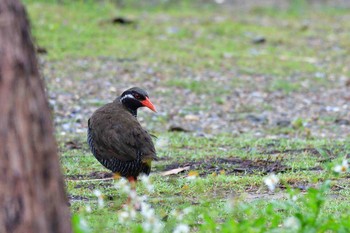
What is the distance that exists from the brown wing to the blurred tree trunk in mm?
3263

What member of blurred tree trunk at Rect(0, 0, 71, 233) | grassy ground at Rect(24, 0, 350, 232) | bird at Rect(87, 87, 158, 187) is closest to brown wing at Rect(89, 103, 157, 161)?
bird at Rect(87, 87, 158, 187)

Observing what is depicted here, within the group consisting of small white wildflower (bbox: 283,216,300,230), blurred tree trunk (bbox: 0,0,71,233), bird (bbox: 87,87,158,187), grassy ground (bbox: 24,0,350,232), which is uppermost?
blurred tree trunk (bbox: 0,0,71,233)

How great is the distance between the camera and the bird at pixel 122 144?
7551 mm

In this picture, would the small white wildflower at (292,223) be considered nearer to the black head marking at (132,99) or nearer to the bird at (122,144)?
the bird at (122,144)

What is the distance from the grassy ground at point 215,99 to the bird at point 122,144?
24cm

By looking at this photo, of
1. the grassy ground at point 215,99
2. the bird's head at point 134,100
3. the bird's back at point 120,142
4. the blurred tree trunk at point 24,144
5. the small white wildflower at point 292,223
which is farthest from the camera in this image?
the bird's head at point 134,100

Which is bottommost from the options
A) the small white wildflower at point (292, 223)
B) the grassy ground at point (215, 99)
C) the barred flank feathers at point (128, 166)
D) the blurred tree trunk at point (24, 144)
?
the grassy ground at point (215, 99)

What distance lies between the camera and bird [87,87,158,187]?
755 centimetres

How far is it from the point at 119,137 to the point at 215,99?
595 cm

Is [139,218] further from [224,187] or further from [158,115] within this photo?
[158,115]

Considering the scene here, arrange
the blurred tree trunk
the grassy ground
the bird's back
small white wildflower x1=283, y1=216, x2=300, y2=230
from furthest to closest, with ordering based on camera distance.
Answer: the bird's back < the grassy ground < small white wildflower x1=283, y1=216, x2=300, y2=230 < the blurred tree trunk

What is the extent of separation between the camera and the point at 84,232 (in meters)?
4.81

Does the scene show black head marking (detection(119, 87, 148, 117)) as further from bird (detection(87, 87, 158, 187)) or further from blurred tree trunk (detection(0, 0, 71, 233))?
blurred tree trunk (detection(0, 0, 71, 233))

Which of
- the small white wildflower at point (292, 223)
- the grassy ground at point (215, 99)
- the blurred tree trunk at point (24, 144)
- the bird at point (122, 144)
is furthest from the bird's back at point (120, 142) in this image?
the blurred tree trunk at point (24, 144)
